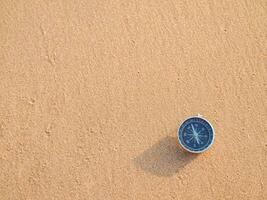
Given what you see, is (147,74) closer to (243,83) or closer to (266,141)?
(243,83)

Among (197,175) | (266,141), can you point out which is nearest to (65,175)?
(197,175)

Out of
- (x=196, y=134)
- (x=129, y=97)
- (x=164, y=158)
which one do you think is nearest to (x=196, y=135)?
(x=196, y=134)

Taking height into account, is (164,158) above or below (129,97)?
below

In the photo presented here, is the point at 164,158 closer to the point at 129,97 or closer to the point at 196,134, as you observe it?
the point at 196,134

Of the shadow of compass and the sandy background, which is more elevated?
the sandy background
